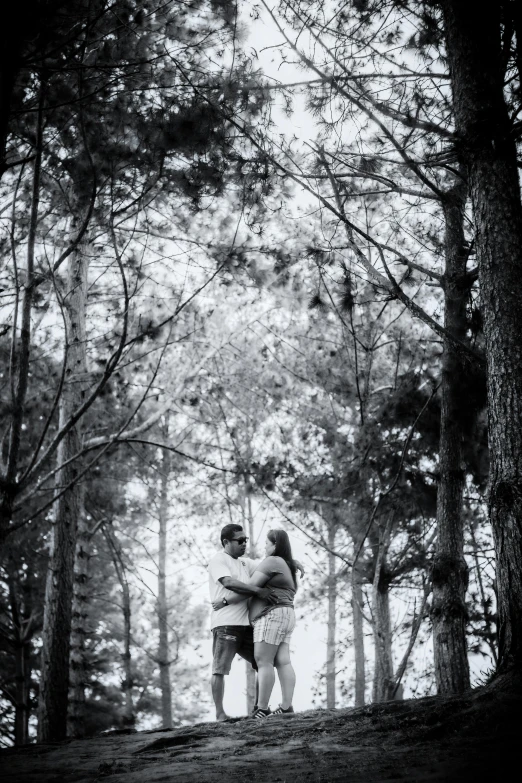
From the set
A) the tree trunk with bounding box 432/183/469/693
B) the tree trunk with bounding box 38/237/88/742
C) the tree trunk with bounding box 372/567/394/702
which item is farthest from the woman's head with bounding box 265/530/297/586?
the tree trunk with bounding box 38/237/88/742

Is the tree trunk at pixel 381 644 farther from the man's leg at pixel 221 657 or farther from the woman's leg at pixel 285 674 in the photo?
the man's leg at pixel 221 657

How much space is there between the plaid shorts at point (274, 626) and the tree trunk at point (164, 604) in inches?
244

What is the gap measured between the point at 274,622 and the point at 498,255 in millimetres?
3342

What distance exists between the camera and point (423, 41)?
5246 millimetres

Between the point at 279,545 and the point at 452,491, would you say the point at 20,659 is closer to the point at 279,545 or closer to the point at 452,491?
the point at 279,545

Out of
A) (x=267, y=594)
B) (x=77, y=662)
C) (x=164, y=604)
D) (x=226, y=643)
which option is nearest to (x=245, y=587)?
(x=267, y=594)

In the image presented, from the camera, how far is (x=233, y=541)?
16.8 ft

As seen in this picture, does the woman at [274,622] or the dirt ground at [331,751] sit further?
the woman at [274,622]

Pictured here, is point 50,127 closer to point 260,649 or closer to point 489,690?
point 260,649

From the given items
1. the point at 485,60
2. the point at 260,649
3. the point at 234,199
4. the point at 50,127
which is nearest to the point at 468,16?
the point at 485,60

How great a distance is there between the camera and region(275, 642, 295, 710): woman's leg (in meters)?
4.74

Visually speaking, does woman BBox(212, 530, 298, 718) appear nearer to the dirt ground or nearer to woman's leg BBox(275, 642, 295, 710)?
woman's leg BBox(275, 642, 295, 710)

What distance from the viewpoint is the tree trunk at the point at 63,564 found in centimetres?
609

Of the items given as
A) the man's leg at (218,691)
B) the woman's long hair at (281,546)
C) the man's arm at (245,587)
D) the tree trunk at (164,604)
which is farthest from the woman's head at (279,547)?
the tree trunk at (164,604)
